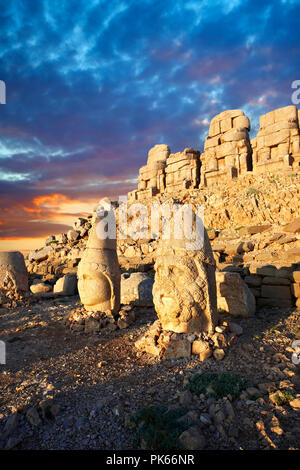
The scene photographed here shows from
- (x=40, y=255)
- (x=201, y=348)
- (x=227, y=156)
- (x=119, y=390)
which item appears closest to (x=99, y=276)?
(x=201, y=348)

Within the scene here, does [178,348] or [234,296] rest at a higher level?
[234,296]

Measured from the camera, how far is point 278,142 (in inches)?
894

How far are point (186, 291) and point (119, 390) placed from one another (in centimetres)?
198

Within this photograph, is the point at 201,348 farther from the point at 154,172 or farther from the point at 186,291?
the point at 154,172

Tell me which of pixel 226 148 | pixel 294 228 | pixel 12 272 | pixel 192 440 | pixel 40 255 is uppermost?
pixel 226 148

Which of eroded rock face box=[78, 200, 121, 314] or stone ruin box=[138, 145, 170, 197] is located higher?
stone ruin box=[138, 145, 170, 197]

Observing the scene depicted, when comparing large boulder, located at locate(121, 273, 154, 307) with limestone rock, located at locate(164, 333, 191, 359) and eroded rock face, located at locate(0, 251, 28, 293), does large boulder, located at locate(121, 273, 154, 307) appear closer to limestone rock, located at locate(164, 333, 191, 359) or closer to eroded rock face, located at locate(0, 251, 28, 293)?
limestone rock, located at locate(164, 333, 191, 359)

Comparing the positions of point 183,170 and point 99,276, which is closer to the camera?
point 99,276

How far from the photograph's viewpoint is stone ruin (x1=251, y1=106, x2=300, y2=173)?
2189 cm

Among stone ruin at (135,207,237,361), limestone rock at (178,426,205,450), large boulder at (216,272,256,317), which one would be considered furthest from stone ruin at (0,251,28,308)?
limestone rock at (178,426,205,450)

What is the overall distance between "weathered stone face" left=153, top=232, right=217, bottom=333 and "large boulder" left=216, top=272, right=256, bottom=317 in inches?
76.4
